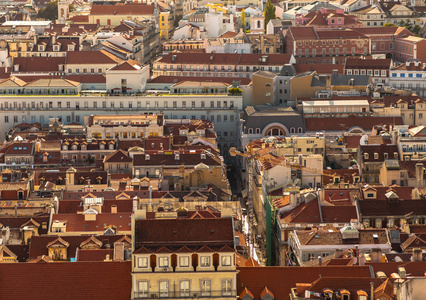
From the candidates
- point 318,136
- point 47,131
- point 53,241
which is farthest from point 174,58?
point 53,241

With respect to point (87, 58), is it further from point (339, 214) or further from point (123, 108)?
point (339, 214)

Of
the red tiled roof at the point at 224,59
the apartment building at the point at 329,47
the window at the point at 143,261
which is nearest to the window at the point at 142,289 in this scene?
the window at the point at 143,261

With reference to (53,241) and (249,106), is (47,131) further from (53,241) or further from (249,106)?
(53,241)

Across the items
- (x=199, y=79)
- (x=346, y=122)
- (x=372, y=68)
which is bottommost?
(x=346, y=122)

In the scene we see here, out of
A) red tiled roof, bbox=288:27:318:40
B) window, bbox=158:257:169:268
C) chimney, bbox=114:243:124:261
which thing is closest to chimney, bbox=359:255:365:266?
window, bbox=158:257:169:268

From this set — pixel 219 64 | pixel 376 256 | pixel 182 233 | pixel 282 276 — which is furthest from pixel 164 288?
pixel 219 64

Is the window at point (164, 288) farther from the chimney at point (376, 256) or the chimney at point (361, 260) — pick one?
the chimney at point (376, 256)
